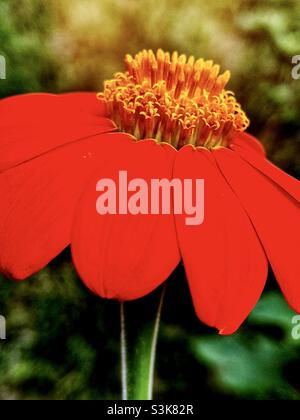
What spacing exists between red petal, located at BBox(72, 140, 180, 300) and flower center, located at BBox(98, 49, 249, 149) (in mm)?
51

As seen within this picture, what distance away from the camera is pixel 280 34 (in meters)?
0.75

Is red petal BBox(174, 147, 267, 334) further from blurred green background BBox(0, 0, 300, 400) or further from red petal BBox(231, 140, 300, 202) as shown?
blurred green background BBox(0, 0, 300, 400)

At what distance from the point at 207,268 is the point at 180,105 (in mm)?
179

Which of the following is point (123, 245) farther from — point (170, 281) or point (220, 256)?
point (170, 281)

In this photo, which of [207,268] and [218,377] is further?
[218,377]

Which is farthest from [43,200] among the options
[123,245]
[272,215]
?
[272,215]

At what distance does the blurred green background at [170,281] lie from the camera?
701 millimetres

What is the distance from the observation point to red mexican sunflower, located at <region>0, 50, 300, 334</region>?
1.50ft

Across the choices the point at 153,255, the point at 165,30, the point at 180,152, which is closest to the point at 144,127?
the point at 180,152

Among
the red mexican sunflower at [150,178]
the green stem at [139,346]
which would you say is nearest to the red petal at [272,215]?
the red mexican sunflower at [150,178]

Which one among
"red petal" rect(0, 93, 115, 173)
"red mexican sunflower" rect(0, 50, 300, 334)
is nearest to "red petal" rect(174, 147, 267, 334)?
"red mexican sunflower" rect(0, 50, 300, 334)

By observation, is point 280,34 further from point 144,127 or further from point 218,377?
point 218,377

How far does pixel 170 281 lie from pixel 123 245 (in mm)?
242

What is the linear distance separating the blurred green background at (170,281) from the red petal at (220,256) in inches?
8.3
